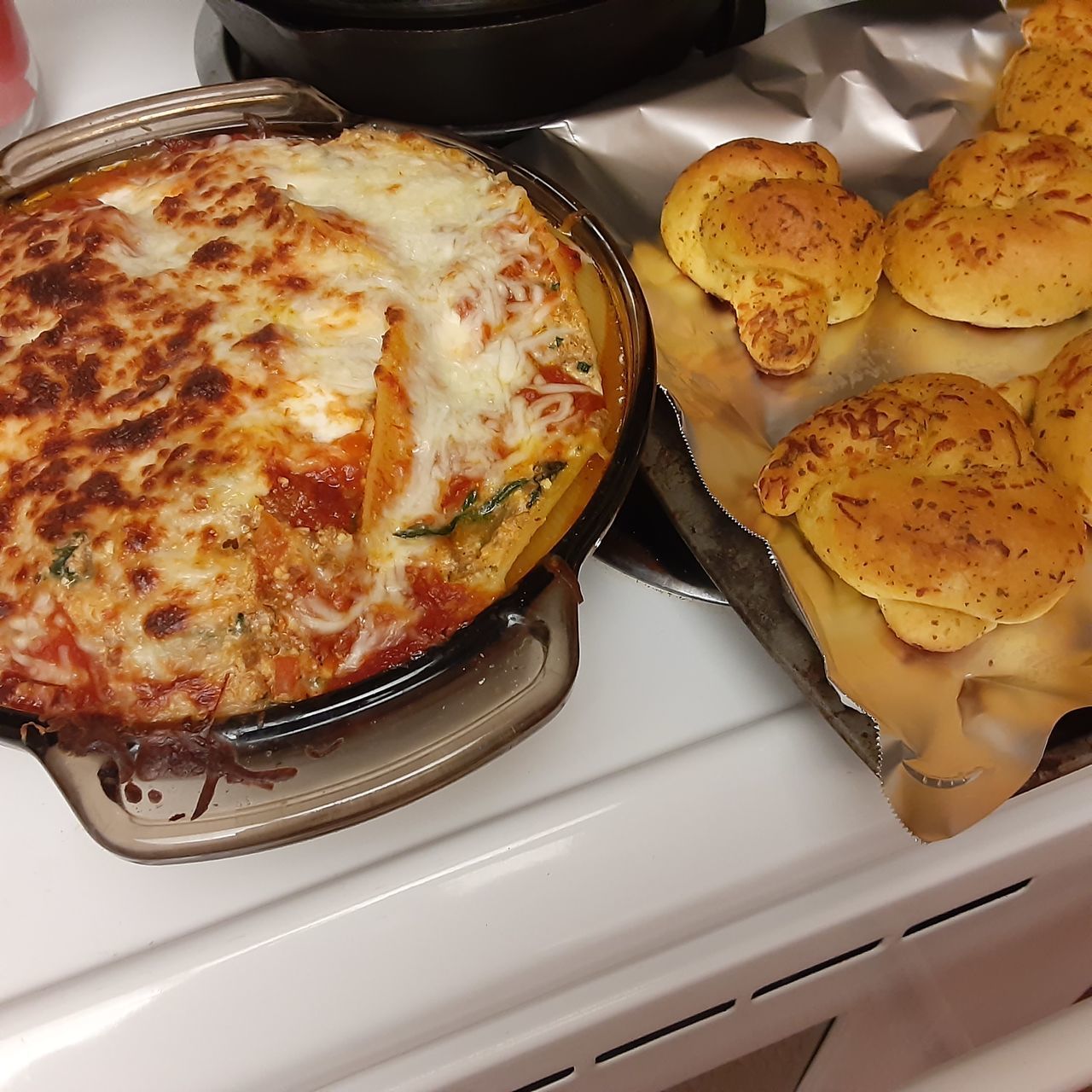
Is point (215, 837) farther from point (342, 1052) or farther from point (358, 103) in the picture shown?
point (358, 103)

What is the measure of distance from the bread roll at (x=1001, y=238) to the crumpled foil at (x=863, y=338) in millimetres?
27

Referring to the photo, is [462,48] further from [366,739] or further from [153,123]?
[366,739]

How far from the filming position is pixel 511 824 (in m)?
0.57

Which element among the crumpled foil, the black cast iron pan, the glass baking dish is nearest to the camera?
the glass baking dish

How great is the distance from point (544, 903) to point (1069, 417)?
51 centimetres

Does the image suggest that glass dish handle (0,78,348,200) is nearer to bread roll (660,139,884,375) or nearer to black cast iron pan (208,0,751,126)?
black cast iron pan (208,0,751,126)

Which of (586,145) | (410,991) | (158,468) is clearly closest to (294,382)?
(158,468)

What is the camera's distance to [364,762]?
0.50 m

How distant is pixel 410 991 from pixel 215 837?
0.13 meters

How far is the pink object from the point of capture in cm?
87

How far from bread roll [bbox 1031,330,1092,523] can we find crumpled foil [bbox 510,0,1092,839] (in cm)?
6

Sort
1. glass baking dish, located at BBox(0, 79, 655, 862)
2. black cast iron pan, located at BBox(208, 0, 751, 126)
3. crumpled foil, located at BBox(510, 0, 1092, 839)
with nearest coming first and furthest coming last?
glass baking dish, located at BBox(0, 79, 655, 862) < crumpled foil, located at BBox(510, 0, 1092, 839) < black cast iron pan, located at BBox(208, 0, 751, 126)

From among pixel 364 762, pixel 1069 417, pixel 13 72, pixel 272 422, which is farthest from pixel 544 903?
pixel 13 72

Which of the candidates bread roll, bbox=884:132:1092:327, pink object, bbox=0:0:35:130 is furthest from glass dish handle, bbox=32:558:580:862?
pink object, bbox=0:0:35:130
